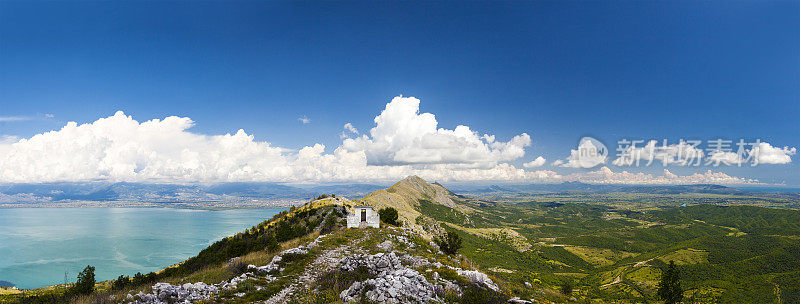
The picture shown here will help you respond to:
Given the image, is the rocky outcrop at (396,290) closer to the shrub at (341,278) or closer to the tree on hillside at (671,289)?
the shrub at (341,278)

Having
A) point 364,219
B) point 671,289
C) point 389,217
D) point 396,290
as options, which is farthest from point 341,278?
point 671,289

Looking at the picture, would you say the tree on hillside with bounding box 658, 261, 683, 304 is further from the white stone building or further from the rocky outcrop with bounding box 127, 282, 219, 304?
the rocky outcrop with bounding box 127, 282, 219, 304

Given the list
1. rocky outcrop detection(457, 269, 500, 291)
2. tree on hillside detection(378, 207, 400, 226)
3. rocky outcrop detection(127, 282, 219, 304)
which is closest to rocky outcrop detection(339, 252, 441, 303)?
rocky outcrop detection(457, 269, 500, 291)

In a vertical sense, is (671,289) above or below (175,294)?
below

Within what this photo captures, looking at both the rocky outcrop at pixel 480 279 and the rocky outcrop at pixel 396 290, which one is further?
the rocky outcrop at pixel 480 279

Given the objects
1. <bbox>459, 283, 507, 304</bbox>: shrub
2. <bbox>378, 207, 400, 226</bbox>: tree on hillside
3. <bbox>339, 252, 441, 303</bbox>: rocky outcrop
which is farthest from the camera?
<bbox>378, 207, 400, 226</bbox>: tree on hillside

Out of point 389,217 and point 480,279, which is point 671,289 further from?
point 480,279


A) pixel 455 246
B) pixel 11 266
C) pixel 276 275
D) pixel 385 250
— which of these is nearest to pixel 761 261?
pixel 455 246

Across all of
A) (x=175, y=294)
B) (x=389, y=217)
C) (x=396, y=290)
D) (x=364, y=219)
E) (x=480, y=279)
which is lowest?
(x=389, y=217)

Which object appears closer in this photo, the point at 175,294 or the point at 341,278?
the point at 175,294

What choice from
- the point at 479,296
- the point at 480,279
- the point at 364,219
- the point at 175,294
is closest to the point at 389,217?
the point at 364,219

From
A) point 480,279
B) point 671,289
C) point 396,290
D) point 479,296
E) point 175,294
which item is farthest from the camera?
point 671,289

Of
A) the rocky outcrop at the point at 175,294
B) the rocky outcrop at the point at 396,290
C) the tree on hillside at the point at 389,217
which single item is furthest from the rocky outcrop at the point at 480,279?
the tree on hillside at the point at 389,217

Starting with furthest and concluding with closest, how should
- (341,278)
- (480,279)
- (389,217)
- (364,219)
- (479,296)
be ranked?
(389,217), (364,219), (341,278), (480,279), (479,296)
